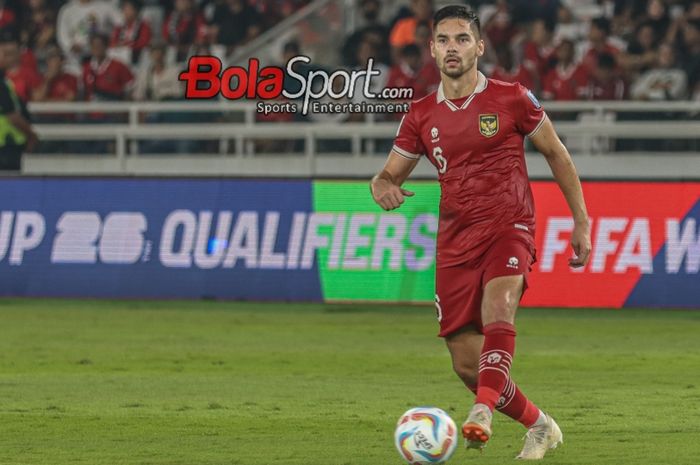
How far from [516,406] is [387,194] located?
49.8 inches

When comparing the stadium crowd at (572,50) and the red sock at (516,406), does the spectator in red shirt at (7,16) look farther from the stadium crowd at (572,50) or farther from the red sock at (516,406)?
the red sock at (516,406)

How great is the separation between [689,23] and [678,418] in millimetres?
12536

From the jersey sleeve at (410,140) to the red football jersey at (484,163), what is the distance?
15 cm

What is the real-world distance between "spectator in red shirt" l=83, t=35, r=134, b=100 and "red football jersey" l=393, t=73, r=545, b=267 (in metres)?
16.2

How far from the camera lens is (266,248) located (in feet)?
62.2

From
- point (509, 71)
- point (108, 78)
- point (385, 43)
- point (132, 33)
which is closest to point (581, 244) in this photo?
point (509, 71)

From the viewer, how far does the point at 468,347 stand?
871 centimetres

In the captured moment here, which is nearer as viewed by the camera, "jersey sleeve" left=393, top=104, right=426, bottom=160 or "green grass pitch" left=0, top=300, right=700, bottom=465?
"jersey sleeve" left=393, top=104, right=426, bottom=160

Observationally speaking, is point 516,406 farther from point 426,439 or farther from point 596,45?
point 596,45

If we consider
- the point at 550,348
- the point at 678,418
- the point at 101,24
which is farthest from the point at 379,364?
the point at 101,24

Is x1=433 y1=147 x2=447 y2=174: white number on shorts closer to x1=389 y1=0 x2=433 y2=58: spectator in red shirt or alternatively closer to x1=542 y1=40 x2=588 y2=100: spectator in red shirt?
x1=542 y1=40 x2=588 y2=100: spectator in red shirt

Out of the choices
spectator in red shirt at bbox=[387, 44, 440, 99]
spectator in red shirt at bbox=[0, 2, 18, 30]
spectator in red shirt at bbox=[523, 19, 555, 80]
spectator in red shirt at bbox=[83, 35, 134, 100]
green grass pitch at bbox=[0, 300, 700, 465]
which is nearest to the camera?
green grass pitch at bbox=[0, 300, 700, 465]

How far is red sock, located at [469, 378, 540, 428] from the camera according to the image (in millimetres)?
8562

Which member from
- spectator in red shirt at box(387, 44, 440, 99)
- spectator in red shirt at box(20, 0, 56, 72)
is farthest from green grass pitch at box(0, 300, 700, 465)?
spectator in red shirt at box(20, 0, 56, 72)
